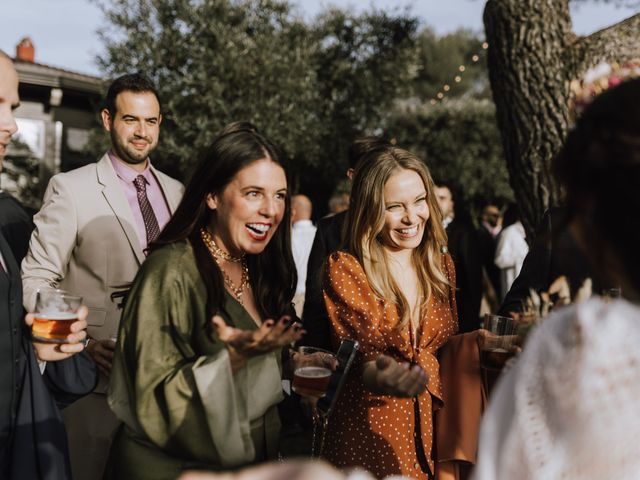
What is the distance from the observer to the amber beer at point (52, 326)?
2.11 meters

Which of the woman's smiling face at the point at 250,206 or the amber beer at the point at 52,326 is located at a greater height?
the woman's smiling face at the point at 250,206

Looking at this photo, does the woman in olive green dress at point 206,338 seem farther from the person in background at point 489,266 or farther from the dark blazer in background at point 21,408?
the person in background at point 489,266

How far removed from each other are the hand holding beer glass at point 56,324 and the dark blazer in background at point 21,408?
5cm

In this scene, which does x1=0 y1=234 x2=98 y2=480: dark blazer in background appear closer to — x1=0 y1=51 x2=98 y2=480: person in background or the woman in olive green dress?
x1=0 y1=51 x2=98 y2=480: person in background

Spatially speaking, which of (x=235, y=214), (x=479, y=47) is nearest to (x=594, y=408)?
(x=235, y=214)

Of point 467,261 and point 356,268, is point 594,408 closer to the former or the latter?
point 356,268

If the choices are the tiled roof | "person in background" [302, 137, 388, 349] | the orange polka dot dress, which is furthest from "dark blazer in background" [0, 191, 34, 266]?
the tiled roof

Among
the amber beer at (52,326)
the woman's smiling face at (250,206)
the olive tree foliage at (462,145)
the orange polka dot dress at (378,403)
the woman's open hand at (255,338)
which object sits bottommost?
the orange polka dot dress at (378,403)

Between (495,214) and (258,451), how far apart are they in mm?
9451

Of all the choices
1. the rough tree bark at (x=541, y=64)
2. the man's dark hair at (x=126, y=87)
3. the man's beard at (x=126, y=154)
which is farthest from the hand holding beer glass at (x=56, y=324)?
the rough tree bark at (x=541, y=64)

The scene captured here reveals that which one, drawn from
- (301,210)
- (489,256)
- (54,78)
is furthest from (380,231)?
(54,78)

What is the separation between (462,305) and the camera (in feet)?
16.0

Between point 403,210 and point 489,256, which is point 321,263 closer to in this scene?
point 403,210

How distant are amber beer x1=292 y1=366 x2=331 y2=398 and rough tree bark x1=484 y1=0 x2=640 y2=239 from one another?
363 centimetres
